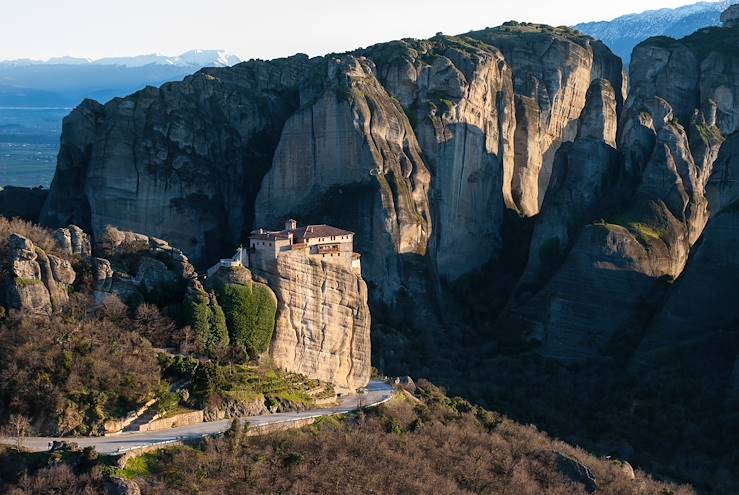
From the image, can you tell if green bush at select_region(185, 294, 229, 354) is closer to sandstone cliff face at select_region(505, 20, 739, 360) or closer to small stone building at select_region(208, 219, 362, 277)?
small stone building at select_region(208, 219, 362, 277)

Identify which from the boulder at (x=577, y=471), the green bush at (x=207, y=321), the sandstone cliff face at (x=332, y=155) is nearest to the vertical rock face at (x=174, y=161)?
the sandstone cliff face at (x=332, y=155)

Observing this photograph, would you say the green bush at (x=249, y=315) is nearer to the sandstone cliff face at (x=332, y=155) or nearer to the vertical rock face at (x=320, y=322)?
the vertical rock face at (x=320, y=322)

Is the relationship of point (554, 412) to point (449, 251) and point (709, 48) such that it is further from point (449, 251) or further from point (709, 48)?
point (709, 48)

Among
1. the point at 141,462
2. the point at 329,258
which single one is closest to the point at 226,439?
the point at 141,462

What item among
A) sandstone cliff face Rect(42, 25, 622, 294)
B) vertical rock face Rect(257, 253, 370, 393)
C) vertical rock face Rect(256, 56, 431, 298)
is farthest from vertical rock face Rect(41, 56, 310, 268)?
vertical rock face Rect(257, 253, 370, 393)

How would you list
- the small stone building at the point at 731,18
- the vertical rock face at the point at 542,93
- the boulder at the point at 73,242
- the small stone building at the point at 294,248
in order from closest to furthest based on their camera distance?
the boulder at the point at 73,242
the small stone building at the point at 294,248
the vertical rock face at the point at 542,93
the small stone building at the point at 731,18

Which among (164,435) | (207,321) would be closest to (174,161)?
(207,321)

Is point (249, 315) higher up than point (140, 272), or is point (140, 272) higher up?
point (140, 272)

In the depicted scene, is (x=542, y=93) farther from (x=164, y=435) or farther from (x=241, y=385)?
(x=164, y=435)
